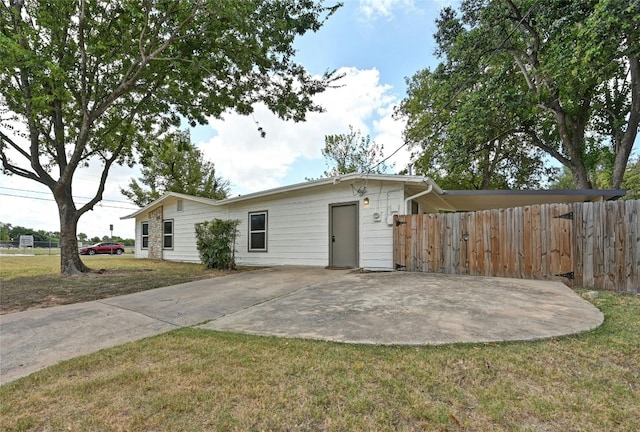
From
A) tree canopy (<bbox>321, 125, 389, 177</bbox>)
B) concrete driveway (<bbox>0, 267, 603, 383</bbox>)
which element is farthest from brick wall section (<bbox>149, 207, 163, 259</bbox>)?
tree canopy (<bbox>321, 125, 389, 177</bbox>)

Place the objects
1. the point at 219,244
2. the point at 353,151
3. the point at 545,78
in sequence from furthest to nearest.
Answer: the point at 353,151 → the point at 545,78 → the point at 219,244

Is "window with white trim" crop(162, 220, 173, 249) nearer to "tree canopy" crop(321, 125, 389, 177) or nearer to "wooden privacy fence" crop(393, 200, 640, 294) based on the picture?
"wooden privacy fence" crop(393, 200, 640, 294)

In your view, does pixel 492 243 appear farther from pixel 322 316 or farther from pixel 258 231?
pixel 258 231

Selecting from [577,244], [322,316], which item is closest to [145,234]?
[322,316]

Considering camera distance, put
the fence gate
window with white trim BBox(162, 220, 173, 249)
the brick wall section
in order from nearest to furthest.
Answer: the fence gate, window with white trim BBox(162, 220, 173, 249), the brick wall section

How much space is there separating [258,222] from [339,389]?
9.53 m

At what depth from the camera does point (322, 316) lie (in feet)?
13.0

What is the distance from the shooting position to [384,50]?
470 inches

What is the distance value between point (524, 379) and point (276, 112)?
8440 mm

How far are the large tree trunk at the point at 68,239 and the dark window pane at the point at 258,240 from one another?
16.7 feet

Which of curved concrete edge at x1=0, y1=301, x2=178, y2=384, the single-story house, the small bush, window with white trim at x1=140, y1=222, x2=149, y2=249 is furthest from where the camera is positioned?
window with white trim at x1=140, y1=222, x2=149, y2=249

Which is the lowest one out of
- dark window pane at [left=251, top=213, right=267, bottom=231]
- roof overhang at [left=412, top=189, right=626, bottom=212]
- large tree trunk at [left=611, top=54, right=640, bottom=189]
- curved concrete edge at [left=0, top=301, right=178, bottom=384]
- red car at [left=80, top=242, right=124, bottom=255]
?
red car at [left=80, top=242, right=124, bottom=255]

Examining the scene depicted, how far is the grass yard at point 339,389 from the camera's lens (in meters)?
1.82

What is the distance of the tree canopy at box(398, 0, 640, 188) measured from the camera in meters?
8.58
